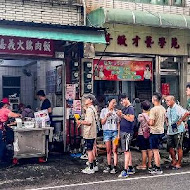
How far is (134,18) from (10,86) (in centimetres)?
812

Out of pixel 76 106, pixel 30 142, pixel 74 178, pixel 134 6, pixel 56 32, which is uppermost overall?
pixel 134 6

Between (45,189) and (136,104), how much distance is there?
20.5 ft

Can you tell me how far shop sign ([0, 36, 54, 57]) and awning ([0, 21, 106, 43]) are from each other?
1.39 m

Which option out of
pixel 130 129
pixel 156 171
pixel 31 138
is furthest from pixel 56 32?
pixel 156 171

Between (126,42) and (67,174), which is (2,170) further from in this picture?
(126,42)

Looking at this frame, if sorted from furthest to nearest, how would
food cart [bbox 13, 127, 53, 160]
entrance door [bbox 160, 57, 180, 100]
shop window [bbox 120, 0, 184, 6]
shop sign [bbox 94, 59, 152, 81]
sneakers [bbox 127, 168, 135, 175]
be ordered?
entrance door [bbox 160, 57, 180, 100] → shop window [bbox 120, 0, 184, 6] → shop sign [bbox 94, 59, 152, 81] → food cart [bbox 13, 127, 53, 160] → sneakers [bbox 127, 168, 135, 175]

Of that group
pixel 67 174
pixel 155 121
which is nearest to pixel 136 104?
pixel 155 121

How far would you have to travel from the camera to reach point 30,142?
30.2 feet

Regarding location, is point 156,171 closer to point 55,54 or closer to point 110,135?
point 110,135

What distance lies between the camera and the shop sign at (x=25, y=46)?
9.95m

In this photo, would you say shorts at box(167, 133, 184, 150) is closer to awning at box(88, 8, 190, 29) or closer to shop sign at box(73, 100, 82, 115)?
shop sign at box(73, 100, 82, 115)

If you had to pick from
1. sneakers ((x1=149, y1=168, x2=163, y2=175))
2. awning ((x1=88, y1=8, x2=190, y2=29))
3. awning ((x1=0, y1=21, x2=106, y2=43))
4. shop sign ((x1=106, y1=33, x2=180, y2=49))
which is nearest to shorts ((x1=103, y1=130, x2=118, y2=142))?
sneakers ((x1=149, y1=168, x2=163, y2=175))

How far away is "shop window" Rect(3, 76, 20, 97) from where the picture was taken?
1620cm

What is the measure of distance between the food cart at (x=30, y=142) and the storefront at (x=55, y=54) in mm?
1593
